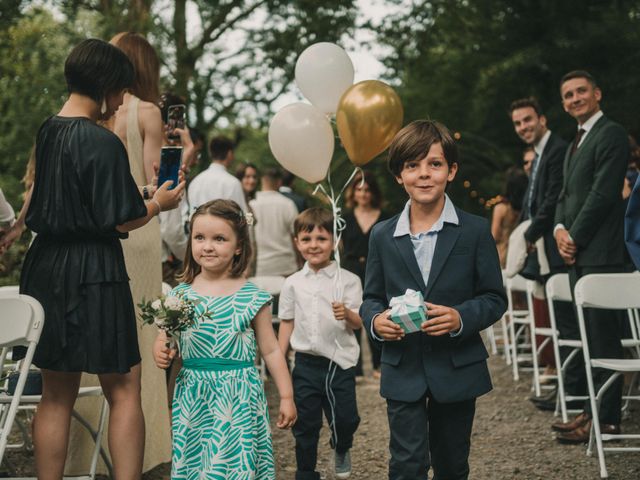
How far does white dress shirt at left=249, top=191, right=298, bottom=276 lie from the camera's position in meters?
9.55

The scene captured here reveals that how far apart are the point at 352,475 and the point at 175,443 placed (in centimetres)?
205

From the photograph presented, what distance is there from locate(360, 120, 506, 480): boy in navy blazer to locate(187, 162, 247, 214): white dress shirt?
3.96 m

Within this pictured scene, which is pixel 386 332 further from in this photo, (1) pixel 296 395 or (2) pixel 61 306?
(1) pixel 296 395

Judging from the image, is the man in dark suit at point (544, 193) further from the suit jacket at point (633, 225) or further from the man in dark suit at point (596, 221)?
the suit jacket at point (633, 225)

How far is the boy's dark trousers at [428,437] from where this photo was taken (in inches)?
141

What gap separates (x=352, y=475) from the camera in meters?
5.53

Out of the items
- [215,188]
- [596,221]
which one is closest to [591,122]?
[596,221]

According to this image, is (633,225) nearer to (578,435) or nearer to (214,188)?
(578,435)

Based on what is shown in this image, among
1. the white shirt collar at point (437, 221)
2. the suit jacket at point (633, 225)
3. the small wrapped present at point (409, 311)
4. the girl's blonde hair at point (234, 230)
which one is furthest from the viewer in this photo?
Result: the suit jacket at point (633, 225)

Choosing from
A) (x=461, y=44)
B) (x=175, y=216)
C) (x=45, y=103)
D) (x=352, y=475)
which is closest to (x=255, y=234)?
(x=45, y=103)

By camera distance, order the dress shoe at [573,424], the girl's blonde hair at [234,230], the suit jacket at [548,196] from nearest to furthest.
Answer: the girl's blonde hair at [234,230], the dress shoe at [573,424], the suit jacket at [548,196]

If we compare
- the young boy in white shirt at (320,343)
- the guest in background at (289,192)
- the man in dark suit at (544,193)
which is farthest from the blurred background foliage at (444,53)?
the young boy in white shirt at (320,343)

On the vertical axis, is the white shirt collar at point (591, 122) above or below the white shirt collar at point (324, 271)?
above

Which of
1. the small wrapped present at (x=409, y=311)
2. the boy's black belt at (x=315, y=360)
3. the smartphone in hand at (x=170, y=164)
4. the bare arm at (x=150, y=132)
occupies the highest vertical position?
the bare arm at (x=150, y=132)
